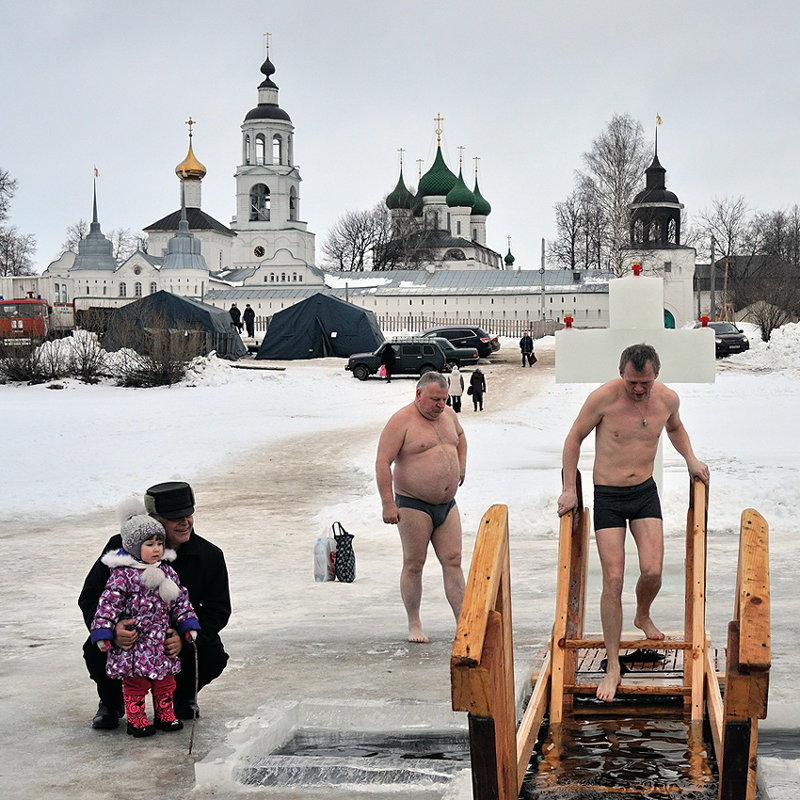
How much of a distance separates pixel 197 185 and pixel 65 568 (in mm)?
94406

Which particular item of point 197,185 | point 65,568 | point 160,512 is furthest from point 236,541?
point 197,185

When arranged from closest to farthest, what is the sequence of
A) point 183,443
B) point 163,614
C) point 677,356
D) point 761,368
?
point 163,614 < point 677,356 < point 183,443 < point 761,368

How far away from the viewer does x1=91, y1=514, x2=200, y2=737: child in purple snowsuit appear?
5.23m

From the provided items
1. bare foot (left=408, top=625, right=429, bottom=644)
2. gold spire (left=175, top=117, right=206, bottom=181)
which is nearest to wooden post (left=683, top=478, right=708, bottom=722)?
bare foot (left=408, top=625, right=429, bottom=644)

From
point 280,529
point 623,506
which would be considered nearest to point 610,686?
point 623,506

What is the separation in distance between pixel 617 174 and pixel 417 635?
165 feet

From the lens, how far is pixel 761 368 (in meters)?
A: 36.6

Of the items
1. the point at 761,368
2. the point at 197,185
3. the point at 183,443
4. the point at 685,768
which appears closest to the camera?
the point at 685,768

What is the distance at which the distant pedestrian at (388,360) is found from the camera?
1368 inches

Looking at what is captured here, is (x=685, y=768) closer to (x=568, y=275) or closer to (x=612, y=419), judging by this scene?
(x=612, y=419)

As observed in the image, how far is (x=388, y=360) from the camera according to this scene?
34.9 metres

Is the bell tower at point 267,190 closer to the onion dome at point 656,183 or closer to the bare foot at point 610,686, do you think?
the onion dome at point 656,183

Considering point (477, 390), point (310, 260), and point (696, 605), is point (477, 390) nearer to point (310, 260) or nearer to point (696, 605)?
point (696, 605)

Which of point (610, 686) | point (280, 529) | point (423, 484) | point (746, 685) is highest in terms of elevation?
point (423, 484)
